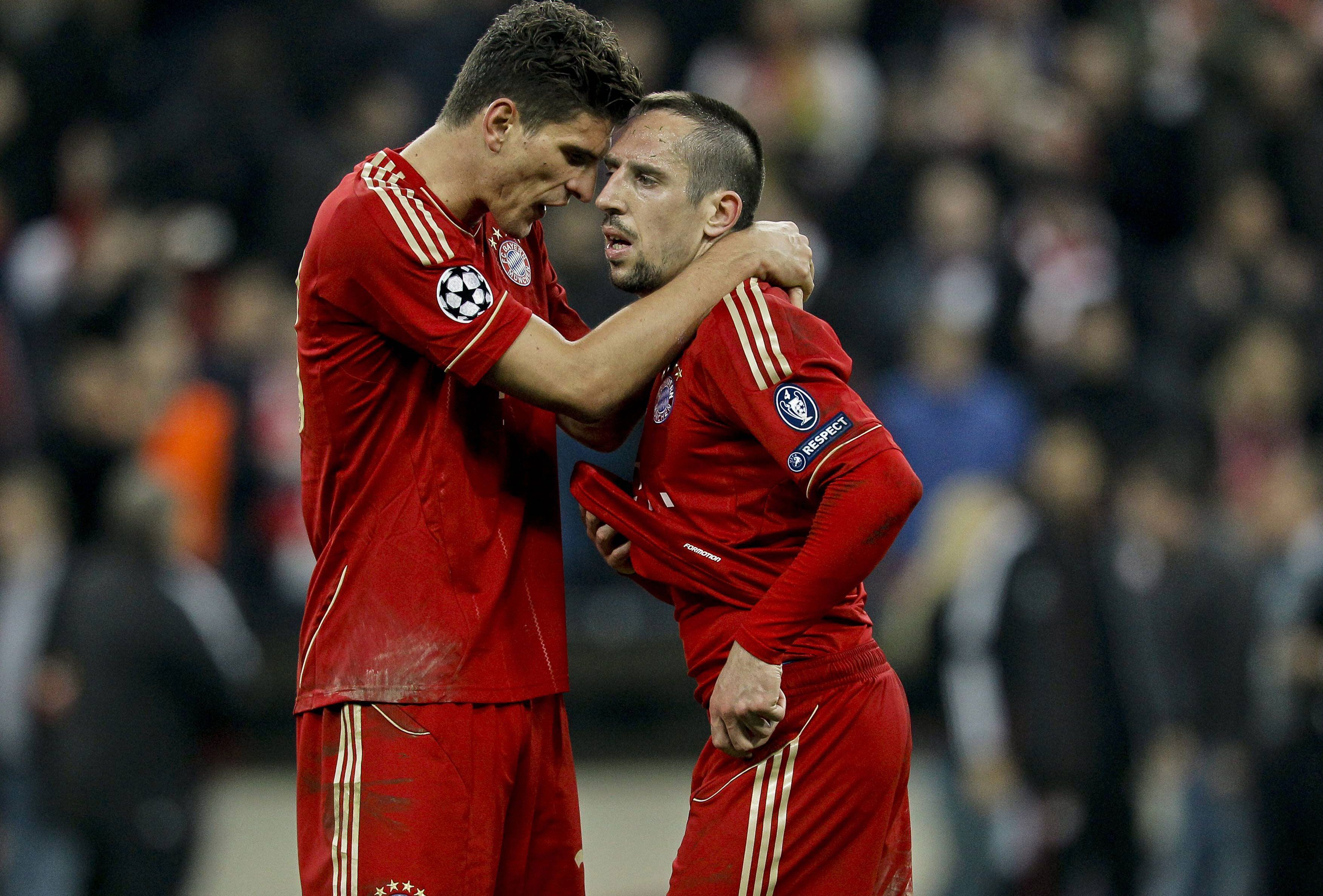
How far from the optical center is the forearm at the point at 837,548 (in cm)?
396

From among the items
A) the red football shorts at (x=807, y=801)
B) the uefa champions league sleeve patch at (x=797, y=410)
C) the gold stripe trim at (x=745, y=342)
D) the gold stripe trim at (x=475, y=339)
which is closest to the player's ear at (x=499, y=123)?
the gold stripe trim at (x=475, y=339)

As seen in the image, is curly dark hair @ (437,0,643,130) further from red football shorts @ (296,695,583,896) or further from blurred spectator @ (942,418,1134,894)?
blurred spectator @ (942,418,1134,894)

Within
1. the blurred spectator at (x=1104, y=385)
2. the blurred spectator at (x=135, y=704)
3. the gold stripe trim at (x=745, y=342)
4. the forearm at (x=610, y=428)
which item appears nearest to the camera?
the gold stripe trim at (x=745, y=342)

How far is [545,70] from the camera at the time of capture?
424 centimetres

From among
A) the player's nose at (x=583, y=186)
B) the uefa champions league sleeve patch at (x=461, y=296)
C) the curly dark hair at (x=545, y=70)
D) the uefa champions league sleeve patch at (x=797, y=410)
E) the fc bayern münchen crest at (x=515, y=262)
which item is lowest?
the uefa champions league sleeve patch at (x=797, y=410)

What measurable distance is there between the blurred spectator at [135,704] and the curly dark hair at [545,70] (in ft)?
15.0

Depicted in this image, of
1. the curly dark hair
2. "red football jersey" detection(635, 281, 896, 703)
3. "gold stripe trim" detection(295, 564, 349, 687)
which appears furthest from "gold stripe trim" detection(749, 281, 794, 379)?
"gold stripe trim" detection(295, 564, 349, 687)

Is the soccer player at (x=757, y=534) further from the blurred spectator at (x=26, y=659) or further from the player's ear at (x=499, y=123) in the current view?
the blurred spectator at (x=26, y=659)

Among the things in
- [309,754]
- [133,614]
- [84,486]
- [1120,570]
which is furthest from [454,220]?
[1120,570]

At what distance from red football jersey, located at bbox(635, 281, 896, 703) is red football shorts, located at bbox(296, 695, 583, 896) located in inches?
21.0

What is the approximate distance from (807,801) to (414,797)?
911 millimetres

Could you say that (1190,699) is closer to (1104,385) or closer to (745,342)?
(1104,385)

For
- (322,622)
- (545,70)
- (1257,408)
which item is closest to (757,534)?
(322,622)

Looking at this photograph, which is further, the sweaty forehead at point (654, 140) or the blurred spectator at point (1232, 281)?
the blurred spectator at point (1232, 281)
